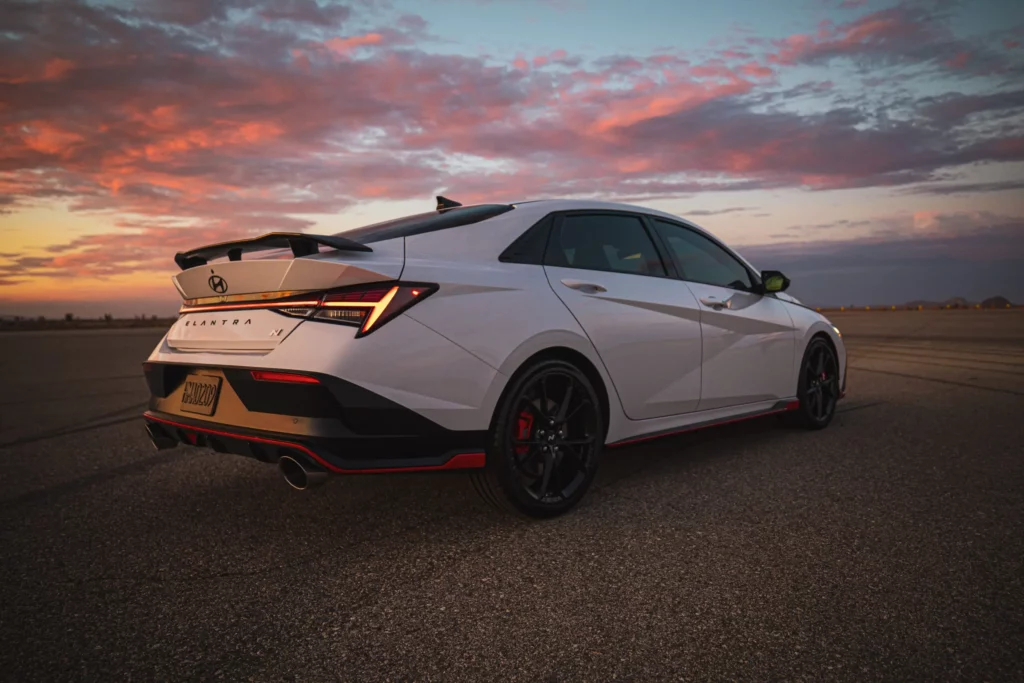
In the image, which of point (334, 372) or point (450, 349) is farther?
point (450, 349)

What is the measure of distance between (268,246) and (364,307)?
757mm

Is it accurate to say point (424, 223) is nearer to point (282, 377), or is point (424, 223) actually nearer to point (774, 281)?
point (282, 377)

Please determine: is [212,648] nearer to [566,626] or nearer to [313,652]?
[313,652]

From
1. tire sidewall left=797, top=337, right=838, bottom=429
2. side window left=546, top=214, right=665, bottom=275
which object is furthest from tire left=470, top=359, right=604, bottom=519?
tire sidewall left=797, top=337, right=838, bottom=429

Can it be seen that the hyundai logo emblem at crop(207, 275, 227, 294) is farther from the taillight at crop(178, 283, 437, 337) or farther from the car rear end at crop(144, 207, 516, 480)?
the taillight at crop(178, 283, 437, 337)

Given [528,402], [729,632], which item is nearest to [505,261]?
[528,402]

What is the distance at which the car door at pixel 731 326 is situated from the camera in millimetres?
4859

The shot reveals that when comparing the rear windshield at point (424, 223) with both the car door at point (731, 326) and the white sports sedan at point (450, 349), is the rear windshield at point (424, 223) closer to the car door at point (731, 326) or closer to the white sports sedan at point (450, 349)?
the white sports sedan at point (450, 349)

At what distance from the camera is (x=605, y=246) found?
14.4ft

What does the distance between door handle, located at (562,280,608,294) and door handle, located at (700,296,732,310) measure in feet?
3.52

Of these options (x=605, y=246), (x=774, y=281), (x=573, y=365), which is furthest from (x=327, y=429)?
(x=774, y=281)

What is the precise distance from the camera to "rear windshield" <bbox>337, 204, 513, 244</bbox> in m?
3.60

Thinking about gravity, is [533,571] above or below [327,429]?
below

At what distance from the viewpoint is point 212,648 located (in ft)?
7.91
